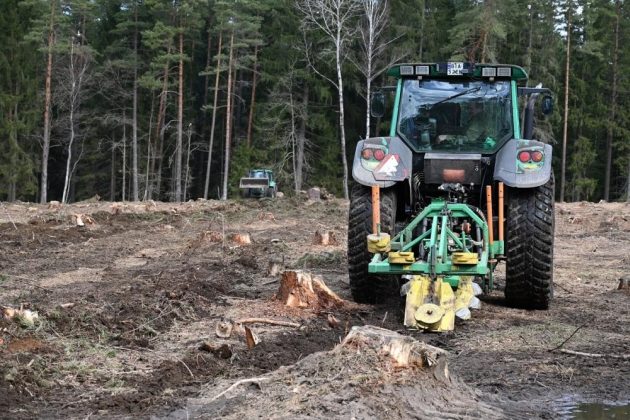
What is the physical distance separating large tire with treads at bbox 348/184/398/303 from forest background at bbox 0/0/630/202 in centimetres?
2914

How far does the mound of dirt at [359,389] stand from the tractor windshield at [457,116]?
4.13m

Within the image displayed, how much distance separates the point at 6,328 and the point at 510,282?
4.73m

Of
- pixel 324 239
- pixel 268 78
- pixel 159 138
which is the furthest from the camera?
pixel 159 138

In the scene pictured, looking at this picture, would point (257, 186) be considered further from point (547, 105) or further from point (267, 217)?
point (547, 105)

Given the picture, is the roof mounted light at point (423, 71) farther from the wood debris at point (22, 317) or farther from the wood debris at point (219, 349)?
the wood debris at point (22, 317)

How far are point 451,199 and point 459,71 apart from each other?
1.48m

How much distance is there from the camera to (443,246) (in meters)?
6.70

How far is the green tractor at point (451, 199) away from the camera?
22.0 feet

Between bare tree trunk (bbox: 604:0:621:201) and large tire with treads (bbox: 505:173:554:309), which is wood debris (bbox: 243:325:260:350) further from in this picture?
bare tree trunk (bbox: 604:0:621:201)

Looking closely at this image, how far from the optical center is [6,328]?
5.64 meters

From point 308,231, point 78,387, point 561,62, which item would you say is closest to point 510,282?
point 78,387

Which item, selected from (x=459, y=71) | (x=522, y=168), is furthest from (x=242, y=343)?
(x=459, y=71)

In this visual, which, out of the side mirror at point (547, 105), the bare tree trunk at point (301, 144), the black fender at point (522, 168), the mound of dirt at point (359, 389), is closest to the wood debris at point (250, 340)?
the mound of dirt at point (359, 389)

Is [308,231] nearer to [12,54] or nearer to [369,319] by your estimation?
[369,319]
